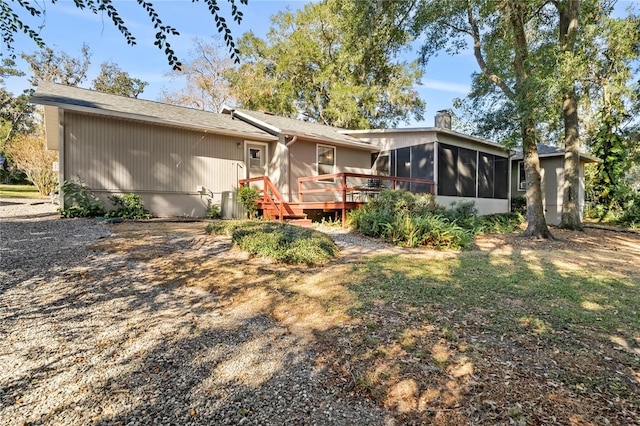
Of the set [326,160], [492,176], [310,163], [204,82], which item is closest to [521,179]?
[492,176]

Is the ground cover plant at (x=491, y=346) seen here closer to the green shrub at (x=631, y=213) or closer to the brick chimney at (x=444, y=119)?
the brick chimney at (x=444, y=119)

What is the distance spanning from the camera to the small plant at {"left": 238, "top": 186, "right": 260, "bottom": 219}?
10641 millimetres

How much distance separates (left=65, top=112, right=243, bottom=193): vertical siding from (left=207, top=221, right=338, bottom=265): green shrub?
16.4 ft

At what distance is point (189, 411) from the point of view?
2074 mm

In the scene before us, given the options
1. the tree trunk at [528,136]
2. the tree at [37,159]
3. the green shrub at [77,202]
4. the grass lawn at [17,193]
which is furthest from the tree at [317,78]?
the green shrub at [77,202]

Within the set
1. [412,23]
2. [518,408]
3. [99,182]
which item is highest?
[412,23]

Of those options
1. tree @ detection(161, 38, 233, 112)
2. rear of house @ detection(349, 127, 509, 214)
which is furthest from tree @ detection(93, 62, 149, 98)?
rear of house @ detection(349, 127, 509, 214)

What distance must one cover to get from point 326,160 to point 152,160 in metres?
5.88

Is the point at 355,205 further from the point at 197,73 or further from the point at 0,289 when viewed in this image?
the point at 197,73

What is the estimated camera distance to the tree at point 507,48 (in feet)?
28.7

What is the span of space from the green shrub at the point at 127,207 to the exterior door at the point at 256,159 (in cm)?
378

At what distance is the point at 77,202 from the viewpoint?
28.8 feet

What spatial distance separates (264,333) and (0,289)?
3.01 meters

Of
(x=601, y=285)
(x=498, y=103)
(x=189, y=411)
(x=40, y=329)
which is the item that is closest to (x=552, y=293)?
(x=601, y=285)
